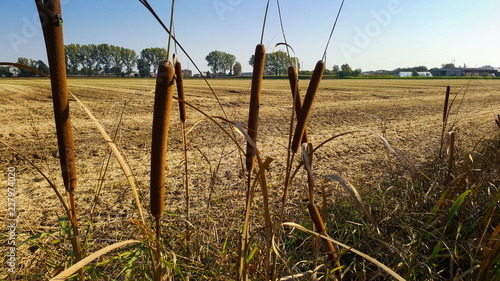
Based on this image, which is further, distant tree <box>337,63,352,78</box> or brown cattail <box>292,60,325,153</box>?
distant tree <box>337,63,352,78</box>

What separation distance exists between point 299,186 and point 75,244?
3068mm

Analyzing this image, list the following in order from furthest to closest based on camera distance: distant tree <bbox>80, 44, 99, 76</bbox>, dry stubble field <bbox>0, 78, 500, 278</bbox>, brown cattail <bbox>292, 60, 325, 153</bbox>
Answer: distant tree <bbox>80, 44, 99, 76</bbox>
dry stubble field <bbox>0, 78, 500, 278</bbox>
brown cattail <bbox>292, 60, 325, 153</bbox>

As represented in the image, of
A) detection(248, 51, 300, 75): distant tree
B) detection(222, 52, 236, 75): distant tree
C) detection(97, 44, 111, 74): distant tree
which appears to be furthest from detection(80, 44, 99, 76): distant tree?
detection(248, 51, 300, 75): distant tree

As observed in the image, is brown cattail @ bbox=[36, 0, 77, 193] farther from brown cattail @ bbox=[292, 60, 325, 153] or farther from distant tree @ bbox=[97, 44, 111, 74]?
distant tree @ bbox=[97, 44, 111, 74]

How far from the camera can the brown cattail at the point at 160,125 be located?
2.59ft

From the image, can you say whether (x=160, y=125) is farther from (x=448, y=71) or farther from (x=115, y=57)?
(x=448, y=71)

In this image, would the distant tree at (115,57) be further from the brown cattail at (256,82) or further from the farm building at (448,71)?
the farm building at (448,71)

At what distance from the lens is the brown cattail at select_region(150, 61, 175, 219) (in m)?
0.79

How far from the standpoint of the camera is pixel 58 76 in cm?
94

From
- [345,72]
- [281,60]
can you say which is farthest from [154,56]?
[345,72]

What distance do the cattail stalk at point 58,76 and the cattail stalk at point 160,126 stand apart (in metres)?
0.33

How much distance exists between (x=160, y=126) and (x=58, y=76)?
0.40 metres

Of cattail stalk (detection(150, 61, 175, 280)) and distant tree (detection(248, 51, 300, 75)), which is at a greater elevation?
distant tree (detection(248, 51, 300, 75))

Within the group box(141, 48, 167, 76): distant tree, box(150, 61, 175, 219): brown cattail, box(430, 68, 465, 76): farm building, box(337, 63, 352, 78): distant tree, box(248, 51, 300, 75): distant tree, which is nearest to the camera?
box(150, 61, 175, 219): brown cattail
